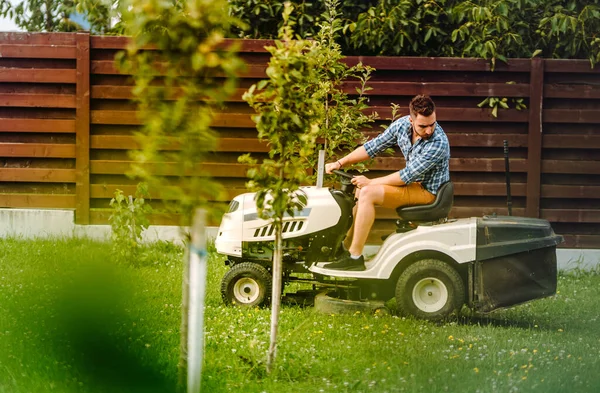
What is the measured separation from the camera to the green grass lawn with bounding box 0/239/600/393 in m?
2.57

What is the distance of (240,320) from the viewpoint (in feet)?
17.8

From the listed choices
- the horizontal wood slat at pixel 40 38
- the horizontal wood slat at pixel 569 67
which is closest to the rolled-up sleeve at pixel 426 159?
the horizontal wood slat at pixel 569 67

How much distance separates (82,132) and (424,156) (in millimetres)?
3441

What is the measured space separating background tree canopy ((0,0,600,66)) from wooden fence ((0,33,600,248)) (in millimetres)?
274

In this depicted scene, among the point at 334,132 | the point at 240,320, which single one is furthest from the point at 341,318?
the point at 334,132

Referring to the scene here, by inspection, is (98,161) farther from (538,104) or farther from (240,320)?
(538,104)

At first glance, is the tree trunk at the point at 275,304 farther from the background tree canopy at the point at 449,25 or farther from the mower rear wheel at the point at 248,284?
the background tree canopy at the point at 449,25

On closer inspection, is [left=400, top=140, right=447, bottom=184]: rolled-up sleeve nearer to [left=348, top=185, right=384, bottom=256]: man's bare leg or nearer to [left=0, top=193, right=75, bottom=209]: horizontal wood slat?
[left=348, top=185, right=384, bottom=256]: man's bare leg

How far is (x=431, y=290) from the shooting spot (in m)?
5.74

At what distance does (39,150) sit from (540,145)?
4.31 meters

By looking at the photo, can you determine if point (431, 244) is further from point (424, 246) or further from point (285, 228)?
point (285, 228)

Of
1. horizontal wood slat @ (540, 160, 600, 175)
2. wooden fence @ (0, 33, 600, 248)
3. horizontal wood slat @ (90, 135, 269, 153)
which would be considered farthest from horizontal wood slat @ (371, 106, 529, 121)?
horizontal wood slat @ (90, 135, 269, 153)

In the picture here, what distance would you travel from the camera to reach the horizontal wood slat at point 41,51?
7.80 meters

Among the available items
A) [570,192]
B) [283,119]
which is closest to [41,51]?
[283,119]
